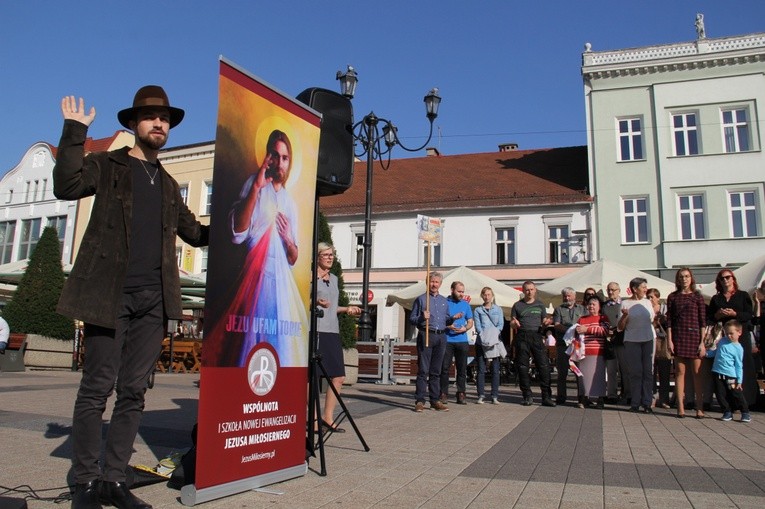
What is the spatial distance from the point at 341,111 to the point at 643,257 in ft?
Result: 91.1

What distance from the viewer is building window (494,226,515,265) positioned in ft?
111

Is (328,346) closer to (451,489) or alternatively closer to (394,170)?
(451,489)

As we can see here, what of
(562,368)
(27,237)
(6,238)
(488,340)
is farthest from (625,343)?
(6,238)

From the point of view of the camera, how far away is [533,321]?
11.1m

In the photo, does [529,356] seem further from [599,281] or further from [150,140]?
[150,140]

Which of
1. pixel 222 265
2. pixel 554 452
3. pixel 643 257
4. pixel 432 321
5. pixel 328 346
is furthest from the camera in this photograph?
pixel 643 257

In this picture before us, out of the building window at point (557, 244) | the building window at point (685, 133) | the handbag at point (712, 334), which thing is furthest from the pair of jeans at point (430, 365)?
the building window at point (685, 133)

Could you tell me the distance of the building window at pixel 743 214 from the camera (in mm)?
29391

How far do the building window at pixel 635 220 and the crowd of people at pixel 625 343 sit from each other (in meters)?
20.2

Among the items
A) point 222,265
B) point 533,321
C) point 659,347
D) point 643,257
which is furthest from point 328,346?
point 643,257

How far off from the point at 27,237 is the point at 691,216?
42905 mm

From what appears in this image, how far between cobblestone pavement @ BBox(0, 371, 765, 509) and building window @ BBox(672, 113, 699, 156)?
2518 cm

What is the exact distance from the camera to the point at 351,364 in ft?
52.3

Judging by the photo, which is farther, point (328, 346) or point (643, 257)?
point (643, 257)
